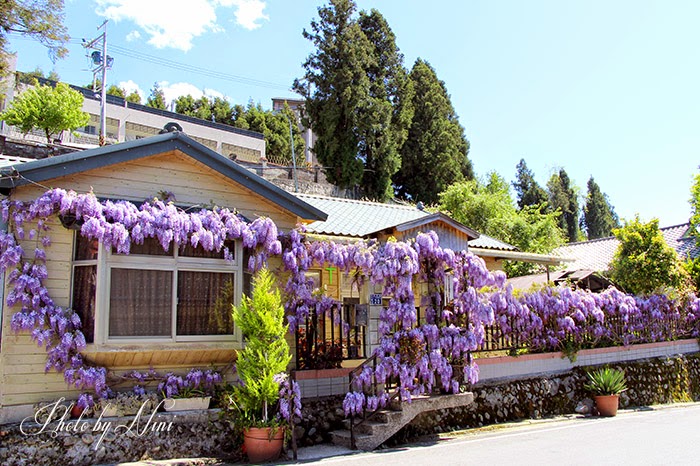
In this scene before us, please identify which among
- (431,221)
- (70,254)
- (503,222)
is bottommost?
(70,254)

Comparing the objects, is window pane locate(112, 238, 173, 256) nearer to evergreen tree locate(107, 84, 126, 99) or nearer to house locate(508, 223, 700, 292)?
house locate(508, 223, 700, 292)

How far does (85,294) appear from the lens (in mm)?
8836

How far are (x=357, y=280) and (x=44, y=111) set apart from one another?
75.7 ft

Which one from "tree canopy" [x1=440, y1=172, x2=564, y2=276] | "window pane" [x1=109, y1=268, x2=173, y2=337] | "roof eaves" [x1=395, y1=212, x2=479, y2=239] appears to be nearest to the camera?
"window pane" [x1=109, y1=268, x2=173, y2=337]

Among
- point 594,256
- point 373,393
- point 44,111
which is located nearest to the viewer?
point 373,393

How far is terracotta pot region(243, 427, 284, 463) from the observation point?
8.67 meters

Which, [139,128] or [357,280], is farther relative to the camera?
[139,128]

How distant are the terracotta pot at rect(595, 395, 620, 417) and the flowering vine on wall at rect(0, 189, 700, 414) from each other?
156 cm

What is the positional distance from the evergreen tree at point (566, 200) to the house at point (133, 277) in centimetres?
3929

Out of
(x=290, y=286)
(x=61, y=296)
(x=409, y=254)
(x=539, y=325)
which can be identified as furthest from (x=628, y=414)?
(x=61, y=296)

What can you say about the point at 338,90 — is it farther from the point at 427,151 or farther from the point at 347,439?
the point at 347,439

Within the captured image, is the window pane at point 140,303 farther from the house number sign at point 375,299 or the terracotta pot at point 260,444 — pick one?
the house number sign at point 375,299

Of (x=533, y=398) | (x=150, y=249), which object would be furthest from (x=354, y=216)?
(x=150, y=249)

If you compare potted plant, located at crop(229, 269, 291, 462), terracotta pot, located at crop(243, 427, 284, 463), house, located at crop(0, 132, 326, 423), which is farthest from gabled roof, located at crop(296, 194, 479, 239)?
terracotta pot, located at crop(243, 427, 284, 463)
